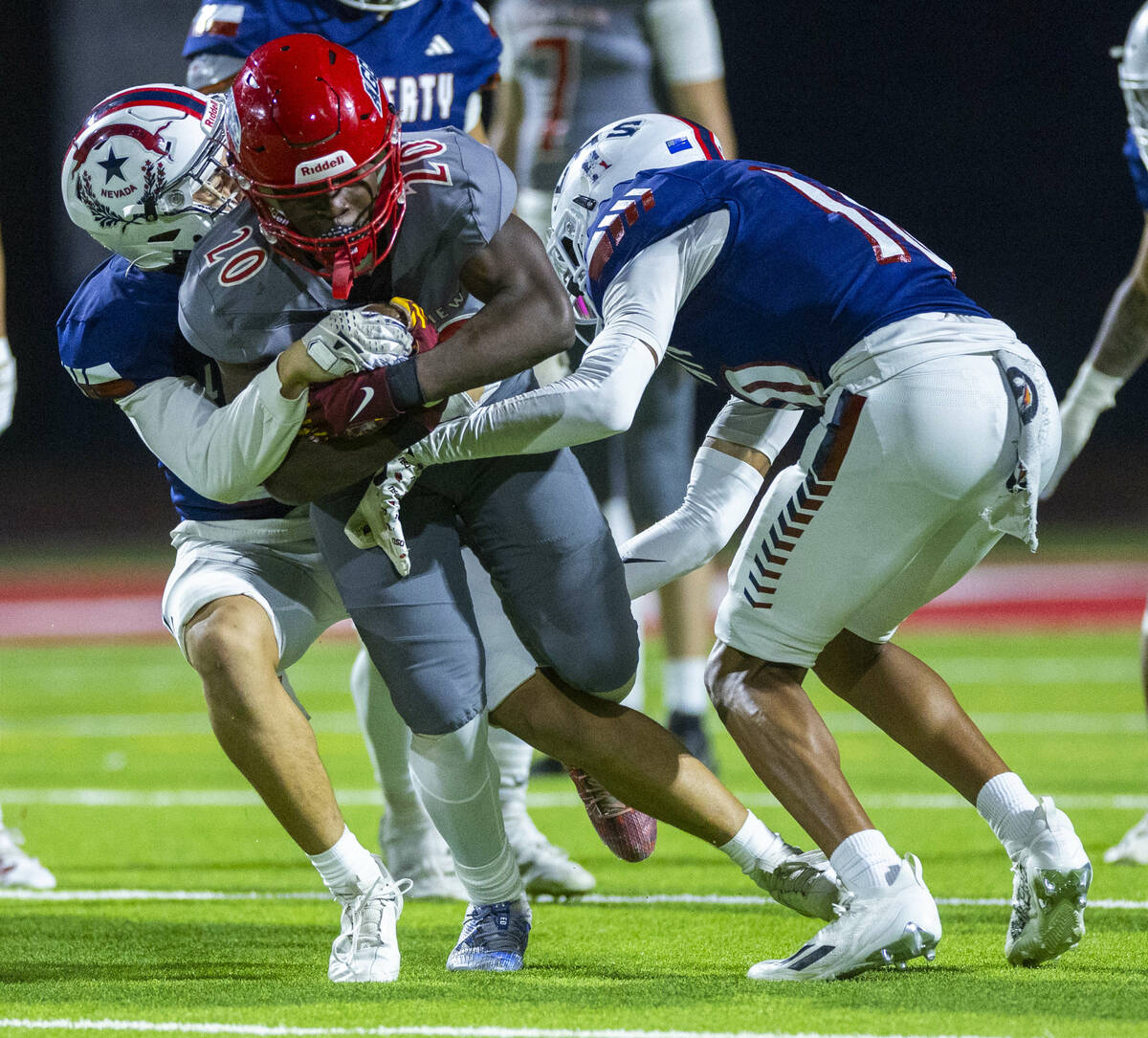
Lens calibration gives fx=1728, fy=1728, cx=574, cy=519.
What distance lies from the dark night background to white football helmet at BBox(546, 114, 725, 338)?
1094 centimetres

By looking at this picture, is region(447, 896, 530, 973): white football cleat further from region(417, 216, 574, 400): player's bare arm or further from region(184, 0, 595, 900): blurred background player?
region(417, 216, 574, 400): player's bare arm

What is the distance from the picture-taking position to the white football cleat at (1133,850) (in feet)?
11.5

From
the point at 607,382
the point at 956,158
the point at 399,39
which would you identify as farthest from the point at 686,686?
the point at 956,158

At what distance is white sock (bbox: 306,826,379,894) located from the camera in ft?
8.74

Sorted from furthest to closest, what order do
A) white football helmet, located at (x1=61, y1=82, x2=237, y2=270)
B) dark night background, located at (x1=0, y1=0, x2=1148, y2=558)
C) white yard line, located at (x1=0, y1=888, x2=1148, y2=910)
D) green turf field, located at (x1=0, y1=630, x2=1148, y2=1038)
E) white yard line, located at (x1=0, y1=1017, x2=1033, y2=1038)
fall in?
dark night background, located at (x1=0, y1=0, x2=1148, y2=558)
white yard line, located at (x1=0, y1=888, x2=1148, y2=910)
white football helmet, located at (x1=61, y1=82, x2=237, y2=270)
green turf field, located at (x1=0, y1=630, x2=1148, y2=1038)
white yard line, located at (x1=0, y1=1017, x2=1033, y2=1038)

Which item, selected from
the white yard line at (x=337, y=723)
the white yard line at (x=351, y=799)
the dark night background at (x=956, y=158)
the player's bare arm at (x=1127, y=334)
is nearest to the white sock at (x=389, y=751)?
the white yard line at (x=351, y=799)

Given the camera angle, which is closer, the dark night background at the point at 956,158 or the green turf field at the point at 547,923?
the green turf field at the point at 547,923

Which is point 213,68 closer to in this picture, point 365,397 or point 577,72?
point 577,72

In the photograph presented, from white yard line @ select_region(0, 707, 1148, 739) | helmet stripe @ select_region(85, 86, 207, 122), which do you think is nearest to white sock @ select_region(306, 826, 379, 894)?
helmet stripe @ select_region(85, 86, 207, 122)

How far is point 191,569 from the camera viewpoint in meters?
2.95

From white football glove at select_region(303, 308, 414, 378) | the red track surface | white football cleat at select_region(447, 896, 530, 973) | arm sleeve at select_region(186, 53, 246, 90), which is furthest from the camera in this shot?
the red track surface

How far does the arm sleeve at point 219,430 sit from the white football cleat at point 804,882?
98 cm

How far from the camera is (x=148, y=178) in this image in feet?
9.07

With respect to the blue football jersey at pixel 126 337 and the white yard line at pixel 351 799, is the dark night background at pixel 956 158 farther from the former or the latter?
the blue football jersey at pixel 126 337
